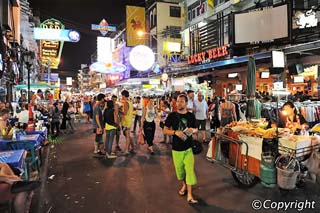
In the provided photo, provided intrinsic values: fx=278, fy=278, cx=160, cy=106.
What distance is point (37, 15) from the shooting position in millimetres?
37250

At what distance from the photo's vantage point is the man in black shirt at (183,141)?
16.7 feet

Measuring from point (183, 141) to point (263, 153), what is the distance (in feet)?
4.97

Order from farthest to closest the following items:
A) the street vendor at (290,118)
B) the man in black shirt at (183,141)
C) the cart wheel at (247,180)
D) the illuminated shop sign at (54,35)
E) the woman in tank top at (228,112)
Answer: the illuminated shop sign at (54,35) < the woman in tank top at (228,112) < the street vendor at (290,118) < the cart wheel at (247,180) < the man in black shirt at (183,141)

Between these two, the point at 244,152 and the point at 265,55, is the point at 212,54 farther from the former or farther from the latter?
the point at 244,152

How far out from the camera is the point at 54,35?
64.6 feet

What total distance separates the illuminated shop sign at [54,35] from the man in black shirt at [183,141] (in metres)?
16.8

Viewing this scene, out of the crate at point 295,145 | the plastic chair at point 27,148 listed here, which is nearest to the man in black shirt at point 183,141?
the crate at point 295,145

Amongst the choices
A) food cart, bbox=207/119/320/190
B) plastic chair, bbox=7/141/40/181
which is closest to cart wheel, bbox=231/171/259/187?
food cart, bbox=207/119/320/190

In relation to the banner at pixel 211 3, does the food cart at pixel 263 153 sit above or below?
below

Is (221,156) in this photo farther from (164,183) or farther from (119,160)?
(119,160)

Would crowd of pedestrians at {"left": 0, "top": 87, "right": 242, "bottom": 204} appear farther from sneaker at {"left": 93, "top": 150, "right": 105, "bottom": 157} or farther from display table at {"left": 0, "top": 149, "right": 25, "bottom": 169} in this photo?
display table at {"left": 0, "top": 149, "right": 25, "bottom": 169}

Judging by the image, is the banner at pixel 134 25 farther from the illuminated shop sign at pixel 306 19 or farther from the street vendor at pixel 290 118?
the street vendor at pixel 290 118

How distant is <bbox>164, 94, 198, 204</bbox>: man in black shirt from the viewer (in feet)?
16.7

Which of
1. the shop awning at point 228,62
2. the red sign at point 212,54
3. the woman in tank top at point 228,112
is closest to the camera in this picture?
the woman in tank top at point 228,112
